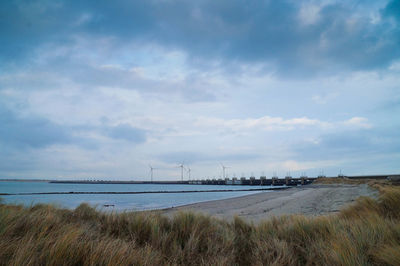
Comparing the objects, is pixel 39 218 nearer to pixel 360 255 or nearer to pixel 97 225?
pixel 97 225

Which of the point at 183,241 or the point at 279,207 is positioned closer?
the point at 183,241

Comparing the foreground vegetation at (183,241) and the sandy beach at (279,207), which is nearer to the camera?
the foreground vegetation at (183,241)

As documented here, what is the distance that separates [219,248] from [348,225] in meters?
3.32

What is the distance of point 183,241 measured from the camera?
5.66 metres

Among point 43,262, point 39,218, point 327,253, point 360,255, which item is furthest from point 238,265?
point 39,218

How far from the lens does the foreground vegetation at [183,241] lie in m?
3.51

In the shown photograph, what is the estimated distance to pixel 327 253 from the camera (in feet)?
14.7

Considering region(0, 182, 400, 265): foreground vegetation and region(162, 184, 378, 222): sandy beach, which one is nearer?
region(0, 182, 400, 265): foreground vegetation

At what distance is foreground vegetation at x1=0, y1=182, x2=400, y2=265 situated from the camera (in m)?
3.51

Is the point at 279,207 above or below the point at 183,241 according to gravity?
below

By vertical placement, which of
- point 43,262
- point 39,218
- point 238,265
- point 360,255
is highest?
point 39,218

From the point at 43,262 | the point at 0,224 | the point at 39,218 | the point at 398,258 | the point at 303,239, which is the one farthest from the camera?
the point at 303,239

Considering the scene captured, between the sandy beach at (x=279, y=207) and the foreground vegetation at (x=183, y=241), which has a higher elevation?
the foreground vegetation at (x=183, y=241)

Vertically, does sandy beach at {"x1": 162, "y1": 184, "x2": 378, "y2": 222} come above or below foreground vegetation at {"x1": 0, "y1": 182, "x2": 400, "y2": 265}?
below
